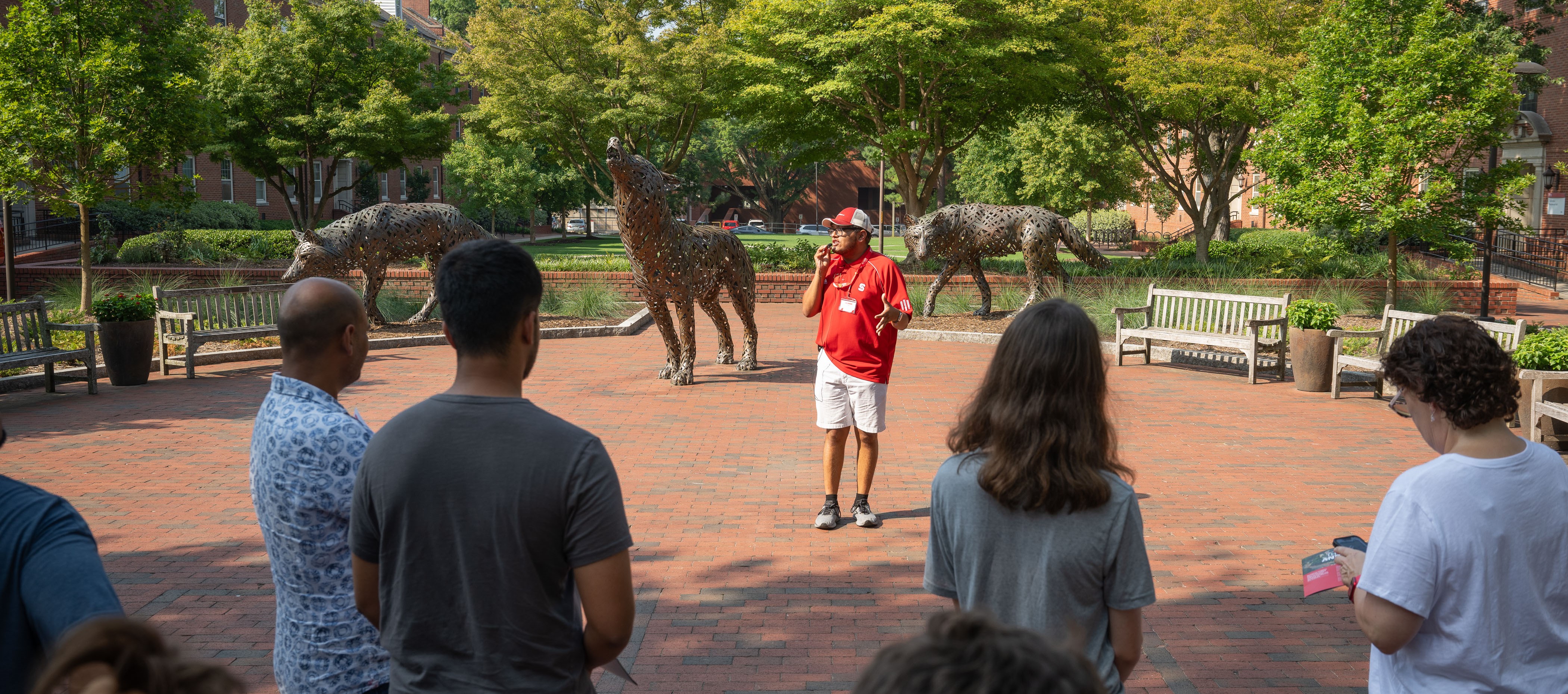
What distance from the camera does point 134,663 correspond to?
120 cm

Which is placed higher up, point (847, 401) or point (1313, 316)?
point (1313, 316)

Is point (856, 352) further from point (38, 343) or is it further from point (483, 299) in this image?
point (38, 343)

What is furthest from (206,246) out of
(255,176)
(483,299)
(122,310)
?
(483,299)

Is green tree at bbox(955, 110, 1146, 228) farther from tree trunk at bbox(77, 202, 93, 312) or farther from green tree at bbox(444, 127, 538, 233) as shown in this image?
tree trunk at bbox(77, 202, 93, 312)

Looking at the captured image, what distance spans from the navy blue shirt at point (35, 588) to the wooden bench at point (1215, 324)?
12.7 metres

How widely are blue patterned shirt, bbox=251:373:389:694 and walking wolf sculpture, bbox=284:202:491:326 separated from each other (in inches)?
508

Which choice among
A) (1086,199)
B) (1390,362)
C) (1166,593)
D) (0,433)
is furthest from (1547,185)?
(0,433)

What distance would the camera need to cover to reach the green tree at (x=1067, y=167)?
1608 inches

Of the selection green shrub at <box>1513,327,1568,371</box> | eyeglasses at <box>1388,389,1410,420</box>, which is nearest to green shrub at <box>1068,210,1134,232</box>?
green shrub at <box>1513,327,1568,371</box>

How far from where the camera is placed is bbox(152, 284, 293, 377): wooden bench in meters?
12.8

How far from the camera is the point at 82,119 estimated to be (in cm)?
1552

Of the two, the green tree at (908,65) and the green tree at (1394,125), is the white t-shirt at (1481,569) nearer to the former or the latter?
the green tree at (1394,125)

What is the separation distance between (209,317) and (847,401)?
10671 mm

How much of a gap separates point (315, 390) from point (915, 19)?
1982 centimetres
